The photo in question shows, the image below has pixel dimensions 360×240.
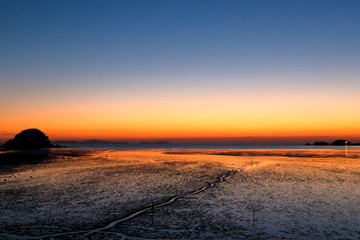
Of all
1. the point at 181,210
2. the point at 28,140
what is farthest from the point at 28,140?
the point at 181,210

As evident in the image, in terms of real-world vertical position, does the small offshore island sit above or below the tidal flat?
above

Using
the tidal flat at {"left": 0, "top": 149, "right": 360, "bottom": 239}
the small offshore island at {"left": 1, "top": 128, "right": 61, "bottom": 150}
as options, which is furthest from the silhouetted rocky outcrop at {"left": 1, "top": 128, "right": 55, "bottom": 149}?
the tidal flat at {"left": 0, "top": 149, "right": 360, "bottom": 239}

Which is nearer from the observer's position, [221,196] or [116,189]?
[221,196]

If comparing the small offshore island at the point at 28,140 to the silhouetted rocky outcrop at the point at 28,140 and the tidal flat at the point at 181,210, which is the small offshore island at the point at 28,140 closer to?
the silhouetted rocky outcrop at the point at 28,140

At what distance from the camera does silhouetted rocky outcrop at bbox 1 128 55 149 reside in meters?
94.0

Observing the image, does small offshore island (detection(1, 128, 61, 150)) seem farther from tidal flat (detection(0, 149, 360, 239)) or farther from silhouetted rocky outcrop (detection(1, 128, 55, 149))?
tidal flat (detection(0, 149, 360, 239))

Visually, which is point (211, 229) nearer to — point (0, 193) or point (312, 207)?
point (312, 207)

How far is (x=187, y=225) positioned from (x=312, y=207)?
16.7 ft

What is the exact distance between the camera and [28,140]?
98188 mm

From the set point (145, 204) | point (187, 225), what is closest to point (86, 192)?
point (145, 204)

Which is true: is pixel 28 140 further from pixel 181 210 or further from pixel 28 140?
pixel 181 210

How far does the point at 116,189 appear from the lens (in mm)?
12656

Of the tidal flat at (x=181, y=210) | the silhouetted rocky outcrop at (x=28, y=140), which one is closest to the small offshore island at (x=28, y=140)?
the silhouetted rocky outcrop at (x=28, y=140)

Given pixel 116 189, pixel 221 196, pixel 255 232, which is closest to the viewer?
pixel 255 232
